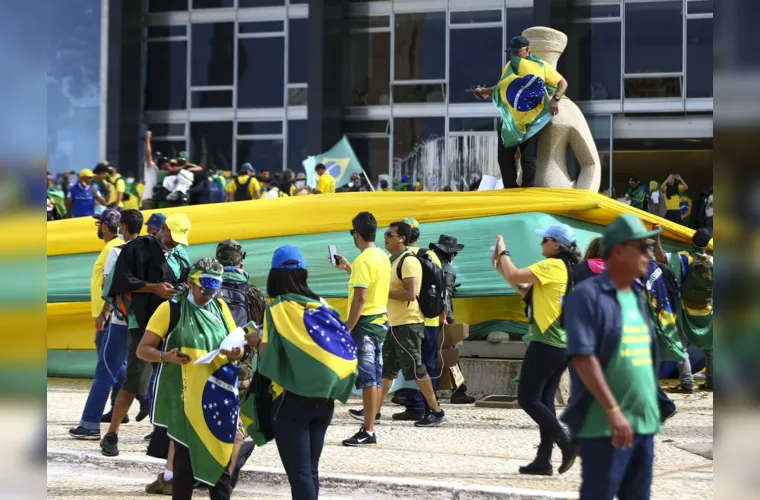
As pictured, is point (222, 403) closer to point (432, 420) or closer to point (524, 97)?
point (432, 420)

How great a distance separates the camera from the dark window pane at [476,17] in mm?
28294

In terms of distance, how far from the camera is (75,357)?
40.6 feet

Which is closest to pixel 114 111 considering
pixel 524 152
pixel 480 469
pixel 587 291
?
pixel 524 152

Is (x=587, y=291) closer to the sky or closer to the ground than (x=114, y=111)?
closer to the ground

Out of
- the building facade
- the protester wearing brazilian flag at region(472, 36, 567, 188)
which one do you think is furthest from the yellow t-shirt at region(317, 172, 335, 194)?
the building facade

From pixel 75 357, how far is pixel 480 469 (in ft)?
20.2

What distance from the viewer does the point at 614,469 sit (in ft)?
14.8

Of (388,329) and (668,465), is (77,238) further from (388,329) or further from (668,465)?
(668,465)

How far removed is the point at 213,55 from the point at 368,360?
914 inches

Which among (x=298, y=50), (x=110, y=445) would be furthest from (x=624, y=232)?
(x=298, y=50)

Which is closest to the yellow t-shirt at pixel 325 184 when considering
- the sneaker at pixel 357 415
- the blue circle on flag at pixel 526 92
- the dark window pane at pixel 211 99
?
the blue circle on flag at pixel 526 92

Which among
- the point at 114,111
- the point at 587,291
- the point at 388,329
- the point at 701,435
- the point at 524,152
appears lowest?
the point at 701,435

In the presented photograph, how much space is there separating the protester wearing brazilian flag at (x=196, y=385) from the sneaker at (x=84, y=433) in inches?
118

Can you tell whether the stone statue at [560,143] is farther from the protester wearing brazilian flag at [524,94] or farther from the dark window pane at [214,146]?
the dark window pane at [214,146]
